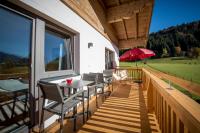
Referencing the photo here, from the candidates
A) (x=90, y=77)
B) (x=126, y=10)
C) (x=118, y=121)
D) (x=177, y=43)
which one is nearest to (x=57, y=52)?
(x=90, y=77)

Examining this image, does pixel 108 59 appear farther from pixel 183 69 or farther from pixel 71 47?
pixel 183 69

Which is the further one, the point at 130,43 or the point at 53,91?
the point at 130,43

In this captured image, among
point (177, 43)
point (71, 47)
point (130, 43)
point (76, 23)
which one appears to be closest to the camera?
point (76, 23)

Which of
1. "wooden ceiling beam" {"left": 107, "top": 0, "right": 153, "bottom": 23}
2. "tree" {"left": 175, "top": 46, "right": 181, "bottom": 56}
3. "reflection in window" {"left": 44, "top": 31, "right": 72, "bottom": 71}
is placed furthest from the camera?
"tree" {"left": 175, "top": 46, "right": 181, "bottom": 56}

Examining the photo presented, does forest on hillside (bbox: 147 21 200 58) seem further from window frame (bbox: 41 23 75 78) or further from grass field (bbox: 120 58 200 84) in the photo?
window frame (bbox: 41 23 75 78)

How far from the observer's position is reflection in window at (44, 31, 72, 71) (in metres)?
2.47

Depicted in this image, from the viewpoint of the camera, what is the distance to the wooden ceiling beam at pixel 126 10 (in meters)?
4.62

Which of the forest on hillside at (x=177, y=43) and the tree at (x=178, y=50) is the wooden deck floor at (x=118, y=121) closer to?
the forest on hillside at (x=177, y=43)

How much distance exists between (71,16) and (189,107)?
2.78 metres

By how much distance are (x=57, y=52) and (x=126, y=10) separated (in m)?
3.63

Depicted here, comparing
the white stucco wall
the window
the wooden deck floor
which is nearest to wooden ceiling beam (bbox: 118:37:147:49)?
the window

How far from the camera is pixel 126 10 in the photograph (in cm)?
508

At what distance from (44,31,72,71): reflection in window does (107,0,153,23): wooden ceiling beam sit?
3.05 meters

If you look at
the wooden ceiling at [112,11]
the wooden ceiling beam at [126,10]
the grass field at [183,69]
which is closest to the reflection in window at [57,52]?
the wooden ceiling at [112,11]
